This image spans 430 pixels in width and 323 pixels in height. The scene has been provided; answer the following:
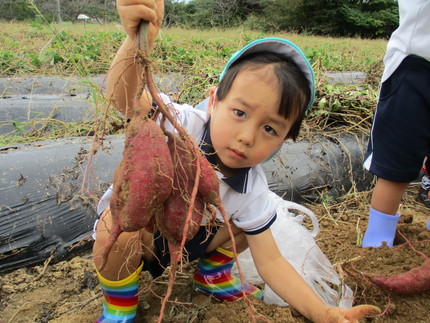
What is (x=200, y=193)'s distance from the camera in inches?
37.6

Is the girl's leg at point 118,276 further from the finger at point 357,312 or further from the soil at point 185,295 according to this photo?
the finger at point 357,312

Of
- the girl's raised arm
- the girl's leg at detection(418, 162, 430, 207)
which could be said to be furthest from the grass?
the girl's leg at detection(418, 162, 430, 207)

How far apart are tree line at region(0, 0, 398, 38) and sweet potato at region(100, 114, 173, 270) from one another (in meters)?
18.1

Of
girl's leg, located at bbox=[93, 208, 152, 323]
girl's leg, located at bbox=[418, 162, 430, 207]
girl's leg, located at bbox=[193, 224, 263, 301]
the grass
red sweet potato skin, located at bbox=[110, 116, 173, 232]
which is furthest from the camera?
the grass

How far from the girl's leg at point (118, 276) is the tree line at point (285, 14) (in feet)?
58.9

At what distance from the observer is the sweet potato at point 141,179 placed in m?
0.82

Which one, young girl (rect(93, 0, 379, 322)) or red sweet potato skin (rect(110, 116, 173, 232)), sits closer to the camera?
red sweet potato skin (rect(110, 116, 173, 232))

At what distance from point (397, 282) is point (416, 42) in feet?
3.15

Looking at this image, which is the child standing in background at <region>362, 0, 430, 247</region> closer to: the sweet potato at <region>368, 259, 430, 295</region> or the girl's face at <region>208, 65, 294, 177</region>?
the sweet potato at <region>368, 259, 430, 295</region>

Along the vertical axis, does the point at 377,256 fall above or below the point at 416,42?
below

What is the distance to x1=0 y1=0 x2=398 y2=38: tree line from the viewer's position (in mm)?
18438

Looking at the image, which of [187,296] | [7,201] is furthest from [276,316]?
[7,201]

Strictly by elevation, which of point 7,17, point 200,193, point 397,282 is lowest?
point 7,17

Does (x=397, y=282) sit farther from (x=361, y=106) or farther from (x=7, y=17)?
(x=7, y=17)
